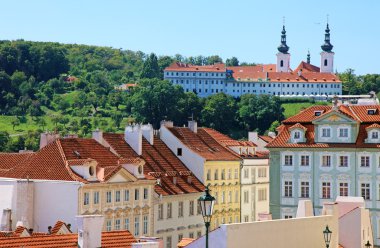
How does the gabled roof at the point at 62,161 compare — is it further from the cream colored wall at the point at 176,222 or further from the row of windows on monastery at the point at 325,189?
the row of windows on monastery at the point at 325,189

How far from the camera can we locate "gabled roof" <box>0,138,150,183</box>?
54.5 m

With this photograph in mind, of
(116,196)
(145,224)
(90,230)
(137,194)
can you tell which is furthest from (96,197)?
(90,230)

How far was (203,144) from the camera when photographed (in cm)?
7475

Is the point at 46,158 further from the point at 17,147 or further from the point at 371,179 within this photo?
the point at 17,147

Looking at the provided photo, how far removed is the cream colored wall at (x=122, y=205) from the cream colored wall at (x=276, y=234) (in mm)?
24317

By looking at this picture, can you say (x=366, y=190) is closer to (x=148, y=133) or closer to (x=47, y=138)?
(x=148, y=133)

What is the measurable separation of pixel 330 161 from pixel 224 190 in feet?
38.8

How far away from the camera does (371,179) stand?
62.6 meters

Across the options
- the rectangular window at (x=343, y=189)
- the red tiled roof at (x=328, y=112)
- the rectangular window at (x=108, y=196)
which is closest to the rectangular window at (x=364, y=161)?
the red tiled roof at (x=328, y=112)

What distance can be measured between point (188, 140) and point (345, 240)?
132 ft

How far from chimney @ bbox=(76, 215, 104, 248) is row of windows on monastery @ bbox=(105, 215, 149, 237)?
29.4m

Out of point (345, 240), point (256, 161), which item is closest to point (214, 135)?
point (256, 161)

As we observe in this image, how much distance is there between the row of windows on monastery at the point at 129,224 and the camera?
5562cm

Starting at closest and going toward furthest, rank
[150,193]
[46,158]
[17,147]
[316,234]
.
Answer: [316,234], [46,158], [150,193], [17,147]
